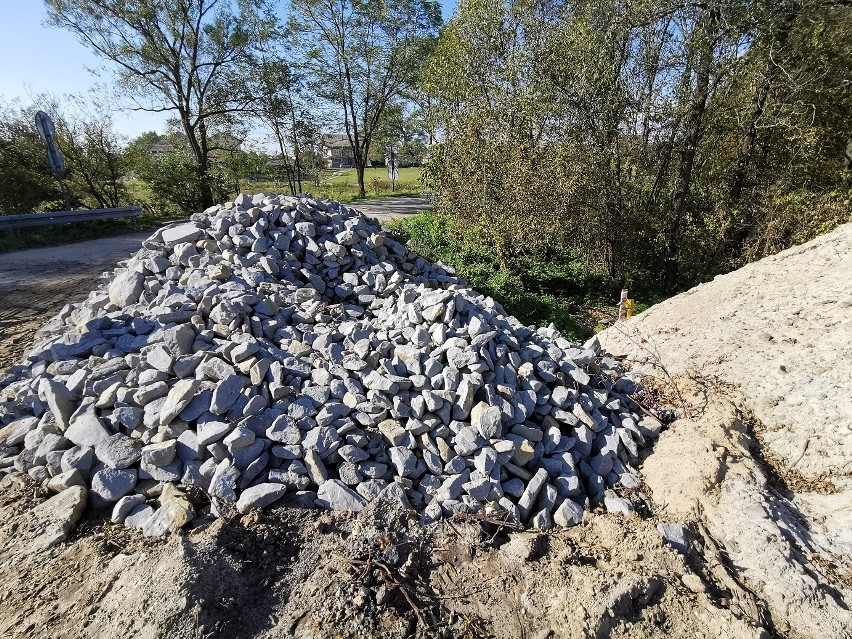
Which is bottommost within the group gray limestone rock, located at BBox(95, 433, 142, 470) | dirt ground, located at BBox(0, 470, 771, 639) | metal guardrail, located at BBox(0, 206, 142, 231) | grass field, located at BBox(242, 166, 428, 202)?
dirt ground, located at BBox(0, 470, 771, 639)

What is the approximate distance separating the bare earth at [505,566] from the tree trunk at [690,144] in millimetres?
5155

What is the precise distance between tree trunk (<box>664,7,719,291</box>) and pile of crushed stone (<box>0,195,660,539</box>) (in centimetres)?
487

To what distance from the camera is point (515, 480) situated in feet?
8.63

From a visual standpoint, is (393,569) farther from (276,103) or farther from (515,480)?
(276,103)

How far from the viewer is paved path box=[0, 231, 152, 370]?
5000 millimetres

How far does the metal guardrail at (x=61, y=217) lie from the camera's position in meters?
9.23

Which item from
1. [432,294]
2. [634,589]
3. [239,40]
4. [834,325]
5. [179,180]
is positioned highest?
[239,40]

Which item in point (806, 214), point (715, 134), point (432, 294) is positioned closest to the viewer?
point (432, 294)

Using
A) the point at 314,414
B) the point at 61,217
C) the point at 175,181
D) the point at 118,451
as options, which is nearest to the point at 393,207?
the point at 175,181

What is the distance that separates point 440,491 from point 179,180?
47.8ft

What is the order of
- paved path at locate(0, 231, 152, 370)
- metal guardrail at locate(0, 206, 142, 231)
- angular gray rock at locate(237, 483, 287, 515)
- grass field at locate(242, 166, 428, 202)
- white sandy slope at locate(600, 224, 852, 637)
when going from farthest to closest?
1. grass field at locate(242, 166, 428, 202)
2. metal guardrail at locate(0, 206, 142, 231)
3. paved path at locate(0, 231, 152, 370)
4. angular gray rock at locate(237, 483, 287, 515)
5. white sandy slope at locate(600, 224, 852, 637)

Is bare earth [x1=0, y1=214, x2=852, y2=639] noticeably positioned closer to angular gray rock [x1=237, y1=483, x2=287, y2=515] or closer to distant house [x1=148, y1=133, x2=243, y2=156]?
angular gray rock [x1=237, y1=483, x2=287, y2=515]

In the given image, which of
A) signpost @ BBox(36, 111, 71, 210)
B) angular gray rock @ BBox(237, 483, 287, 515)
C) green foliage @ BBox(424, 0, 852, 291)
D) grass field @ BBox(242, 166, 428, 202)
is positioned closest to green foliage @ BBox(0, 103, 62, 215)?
signpost @ BBox(36, 111, 71, 210)

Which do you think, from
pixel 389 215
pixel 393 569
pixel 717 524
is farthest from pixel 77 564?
pixel 389 215
